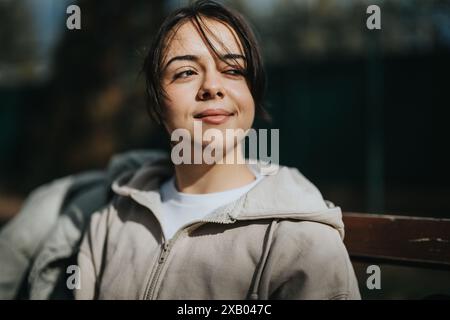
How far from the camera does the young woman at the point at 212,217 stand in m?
1.44

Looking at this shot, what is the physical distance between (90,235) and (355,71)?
466cm

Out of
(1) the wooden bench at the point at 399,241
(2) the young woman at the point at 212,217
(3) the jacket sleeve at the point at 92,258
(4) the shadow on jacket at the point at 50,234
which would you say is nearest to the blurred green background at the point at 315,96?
(4) the shadow on jacket at the point at 50,234

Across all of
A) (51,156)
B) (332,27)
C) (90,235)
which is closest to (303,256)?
(90,235)

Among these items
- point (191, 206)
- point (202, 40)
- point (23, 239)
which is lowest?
point (23, 239)

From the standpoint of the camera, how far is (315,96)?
594 centimetres

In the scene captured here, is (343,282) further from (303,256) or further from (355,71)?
(355,71)

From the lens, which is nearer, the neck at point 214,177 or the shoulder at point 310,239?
the shoulder at point 310,239

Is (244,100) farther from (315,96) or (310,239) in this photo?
(315,96)

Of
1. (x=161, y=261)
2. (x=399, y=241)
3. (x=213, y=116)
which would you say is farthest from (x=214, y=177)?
(x=399, y=241)

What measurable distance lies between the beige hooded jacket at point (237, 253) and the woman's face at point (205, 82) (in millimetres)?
263

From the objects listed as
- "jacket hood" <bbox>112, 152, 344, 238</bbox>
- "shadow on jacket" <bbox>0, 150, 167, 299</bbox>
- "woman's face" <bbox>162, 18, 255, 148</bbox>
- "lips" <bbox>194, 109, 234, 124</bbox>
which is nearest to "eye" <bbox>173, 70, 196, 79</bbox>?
"woman's face" <bbox>162, 18, 255, 148</bbox>

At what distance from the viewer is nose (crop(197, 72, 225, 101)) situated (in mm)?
1594

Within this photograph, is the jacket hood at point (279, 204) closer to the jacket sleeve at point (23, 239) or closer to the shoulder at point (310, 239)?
the shoulder at point (310, 239)

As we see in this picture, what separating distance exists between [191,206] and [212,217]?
17 centimetres
